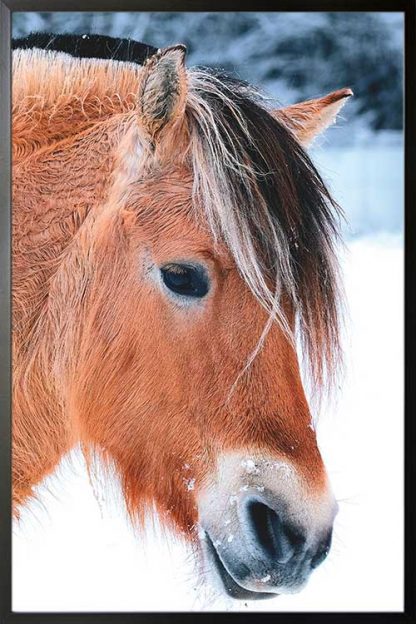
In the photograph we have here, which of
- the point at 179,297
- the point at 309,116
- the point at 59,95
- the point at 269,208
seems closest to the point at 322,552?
the point at 179,297

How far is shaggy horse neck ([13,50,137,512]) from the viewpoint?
4.24 feet

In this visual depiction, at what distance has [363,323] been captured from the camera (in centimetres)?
133

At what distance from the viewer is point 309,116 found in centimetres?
130

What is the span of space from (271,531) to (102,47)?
94 cm

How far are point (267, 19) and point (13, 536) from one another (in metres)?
1.08

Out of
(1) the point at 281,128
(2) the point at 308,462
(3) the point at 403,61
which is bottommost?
(2) the point at 308,462

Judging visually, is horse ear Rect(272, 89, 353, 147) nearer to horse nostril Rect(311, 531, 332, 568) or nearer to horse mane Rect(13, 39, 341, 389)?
horse mane Rect(13, 39, 341, 389)

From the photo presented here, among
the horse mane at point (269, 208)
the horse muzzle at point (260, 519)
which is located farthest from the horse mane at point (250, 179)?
the horse muzzle at point (260, 519)

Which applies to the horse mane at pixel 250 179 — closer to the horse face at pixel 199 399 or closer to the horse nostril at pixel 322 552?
the horse face at pixel 199 399

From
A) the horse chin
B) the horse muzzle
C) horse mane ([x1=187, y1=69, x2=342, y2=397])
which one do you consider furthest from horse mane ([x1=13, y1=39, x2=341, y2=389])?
the horse chin

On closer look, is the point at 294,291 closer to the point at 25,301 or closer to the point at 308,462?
the point at 308,462

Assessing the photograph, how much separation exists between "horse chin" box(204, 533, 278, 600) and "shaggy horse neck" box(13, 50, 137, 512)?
12.7 inches

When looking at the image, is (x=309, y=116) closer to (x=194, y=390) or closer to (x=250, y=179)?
(x=250, y=179)

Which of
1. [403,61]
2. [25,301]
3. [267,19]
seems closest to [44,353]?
[25,301]
